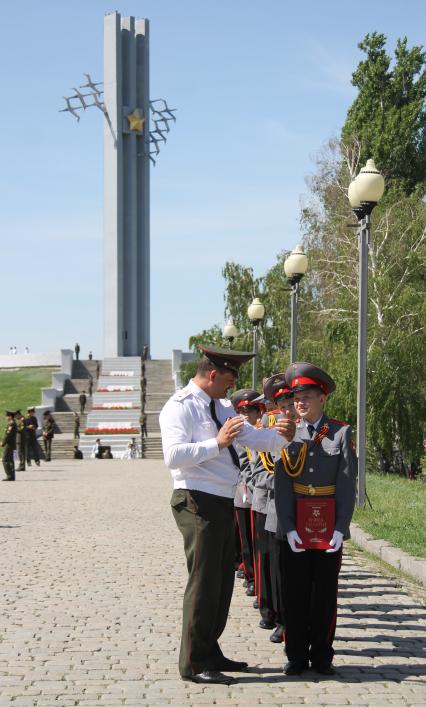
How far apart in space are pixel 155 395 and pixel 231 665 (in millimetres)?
57705

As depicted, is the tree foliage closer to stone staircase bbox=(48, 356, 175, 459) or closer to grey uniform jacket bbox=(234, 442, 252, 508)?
stone staircase bbox=(48, 356, 175, 459)

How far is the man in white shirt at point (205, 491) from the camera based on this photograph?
6.29m

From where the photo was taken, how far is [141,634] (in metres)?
7.60

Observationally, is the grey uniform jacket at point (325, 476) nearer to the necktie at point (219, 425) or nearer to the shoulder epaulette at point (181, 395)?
the necktie at point (219, 425)

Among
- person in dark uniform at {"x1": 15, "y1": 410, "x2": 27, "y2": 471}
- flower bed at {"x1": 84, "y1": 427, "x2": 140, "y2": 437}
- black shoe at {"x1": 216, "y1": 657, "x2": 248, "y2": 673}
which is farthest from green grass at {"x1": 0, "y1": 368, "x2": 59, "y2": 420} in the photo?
black shoe at {"x1": 216, "y1": 657, "x2": 248, "y2": 673}

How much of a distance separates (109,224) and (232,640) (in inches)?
2766

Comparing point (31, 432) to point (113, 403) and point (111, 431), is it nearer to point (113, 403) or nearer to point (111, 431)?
point (111, 431)

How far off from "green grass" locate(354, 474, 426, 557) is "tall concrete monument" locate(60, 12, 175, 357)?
5815cm

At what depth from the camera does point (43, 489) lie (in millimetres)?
24859

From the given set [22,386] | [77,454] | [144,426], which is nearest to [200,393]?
[77,454]

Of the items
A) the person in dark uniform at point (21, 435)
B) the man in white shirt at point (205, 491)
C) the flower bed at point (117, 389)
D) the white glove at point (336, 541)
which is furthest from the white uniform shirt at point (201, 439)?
the flower bed at point (117, 389)

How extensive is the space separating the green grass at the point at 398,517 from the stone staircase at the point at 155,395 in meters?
30.0

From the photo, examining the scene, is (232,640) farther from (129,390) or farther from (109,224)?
(109,224)

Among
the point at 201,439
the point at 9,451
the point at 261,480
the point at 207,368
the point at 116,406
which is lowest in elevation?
the point at 116,406
